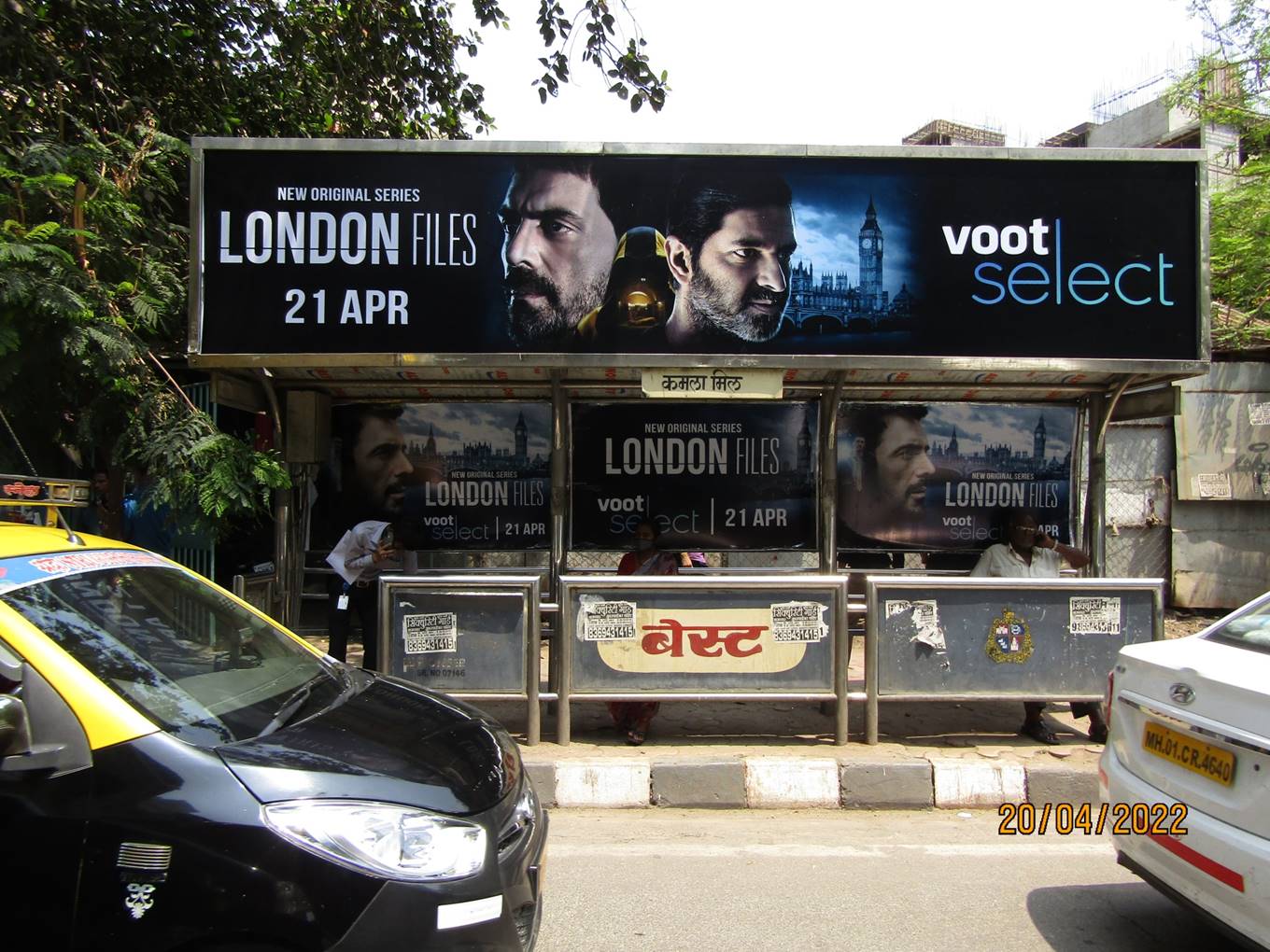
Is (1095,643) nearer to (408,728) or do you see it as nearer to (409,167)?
(408,728)

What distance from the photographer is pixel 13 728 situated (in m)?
2.23

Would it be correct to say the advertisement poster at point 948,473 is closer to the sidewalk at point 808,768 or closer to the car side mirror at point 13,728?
the sidewalk at point 808,768

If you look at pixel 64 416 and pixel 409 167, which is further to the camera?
pixel 64 416

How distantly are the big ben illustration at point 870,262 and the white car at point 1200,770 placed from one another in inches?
129

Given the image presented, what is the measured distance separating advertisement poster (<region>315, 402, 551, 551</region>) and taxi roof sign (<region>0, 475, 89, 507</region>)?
4.00 m

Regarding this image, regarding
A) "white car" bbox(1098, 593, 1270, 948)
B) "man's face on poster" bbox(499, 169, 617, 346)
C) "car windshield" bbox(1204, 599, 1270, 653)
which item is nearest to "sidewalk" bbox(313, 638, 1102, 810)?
"white car" bbox(1098, 593, 1270, 948)

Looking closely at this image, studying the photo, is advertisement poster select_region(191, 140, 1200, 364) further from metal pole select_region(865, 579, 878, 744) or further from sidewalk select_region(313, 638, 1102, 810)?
sidewalk select_region(313, 638, 1102, 810)

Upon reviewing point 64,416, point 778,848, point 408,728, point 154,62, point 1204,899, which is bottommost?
point 778,848

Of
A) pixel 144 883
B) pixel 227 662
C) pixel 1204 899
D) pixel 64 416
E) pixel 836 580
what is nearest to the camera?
pixel 144 883

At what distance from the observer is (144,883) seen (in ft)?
7.06

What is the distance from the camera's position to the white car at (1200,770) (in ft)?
8.93

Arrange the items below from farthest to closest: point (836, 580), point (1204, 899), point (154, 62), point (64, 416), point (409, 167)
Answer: point (154, 62) → point (64, 416) → point (409, 167) → point (836, 580) → point (1204, 899)

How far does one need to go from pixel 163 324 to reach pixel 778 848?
5.82m

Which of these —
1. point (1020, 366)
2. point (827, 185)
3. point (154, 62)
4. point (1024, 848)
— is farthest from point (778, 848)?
point (154, 62)
